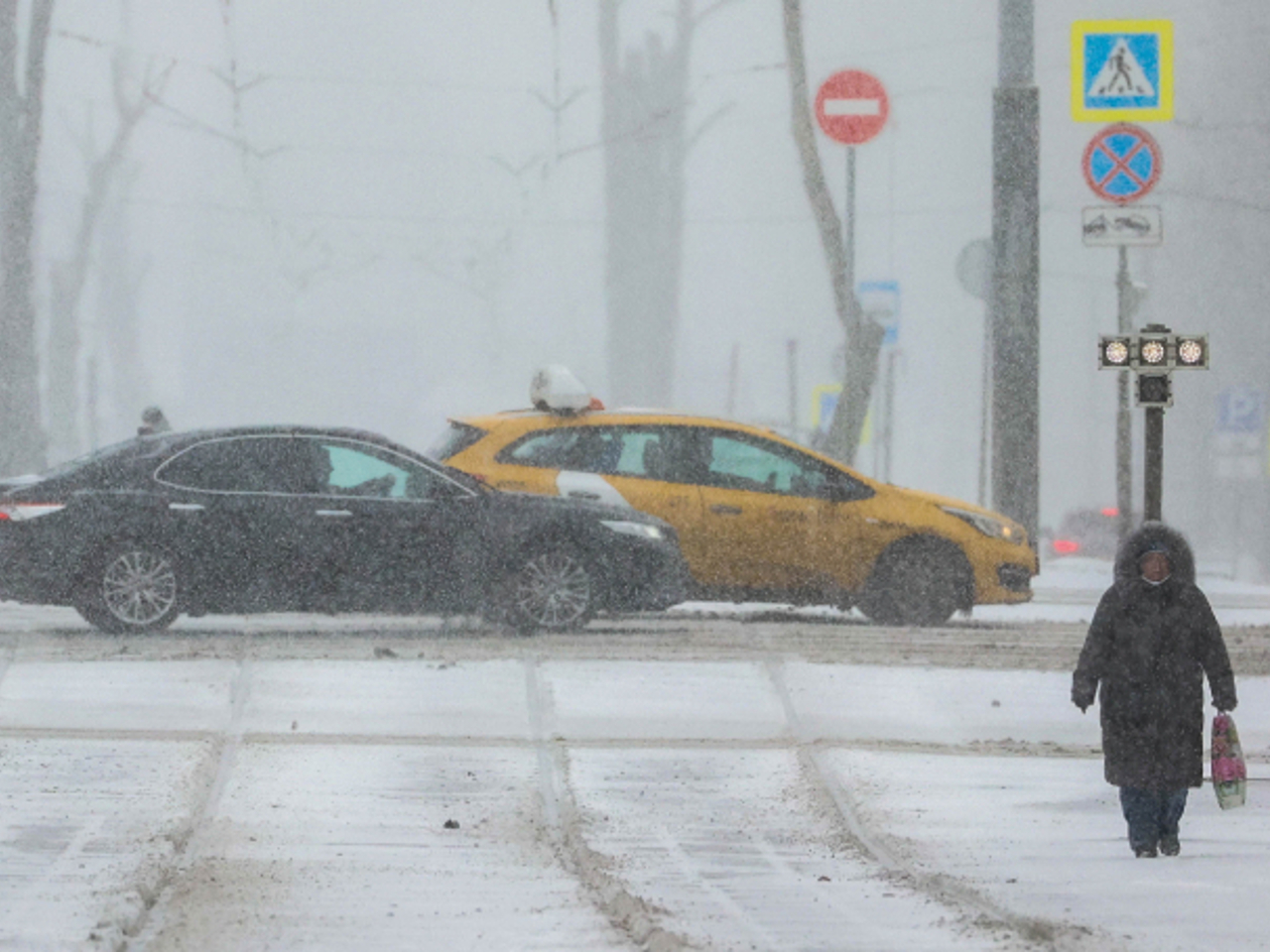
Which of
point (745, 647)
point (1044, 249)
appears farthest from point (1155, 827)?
point (1044, 249)

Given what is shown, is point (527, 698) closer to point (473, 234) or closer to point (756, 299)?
point (756, 299)

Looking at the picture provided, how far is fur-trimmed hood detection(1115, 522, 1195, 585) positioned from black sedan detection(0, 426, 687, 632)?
6.36 m

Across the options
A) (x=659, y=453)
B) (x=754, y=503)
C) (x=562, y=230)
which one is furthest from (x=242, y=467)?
(x=562, y=230)

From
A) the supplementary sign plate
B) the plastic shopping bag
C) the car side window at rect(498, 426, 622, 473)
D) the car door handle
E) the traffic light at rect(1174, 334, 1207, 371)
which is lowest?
the plastic shopping bag

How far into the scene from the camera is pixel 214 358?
8612 centimetres

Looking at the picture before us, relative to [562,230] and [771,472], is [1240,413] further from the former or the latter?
[562,230]

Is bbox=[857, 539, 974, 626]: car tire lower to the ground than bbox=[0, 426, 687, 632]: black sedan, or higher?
lower

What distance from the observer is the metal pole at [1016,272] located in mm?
20469

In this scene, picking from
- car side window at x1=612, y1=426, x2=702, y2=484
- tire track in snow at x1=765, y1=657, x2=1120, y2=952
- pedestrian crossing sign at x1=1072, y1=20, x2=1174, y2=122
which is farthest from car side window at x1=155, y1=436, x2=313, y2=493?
pedestrian crossing sign at x1=1072, y1=20, x2=1174, y2=122

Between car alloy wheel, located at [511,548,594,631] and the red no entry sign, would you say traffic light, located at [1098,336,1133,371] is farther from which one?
the red no entry sign

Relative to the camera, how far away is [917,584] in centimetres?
1662

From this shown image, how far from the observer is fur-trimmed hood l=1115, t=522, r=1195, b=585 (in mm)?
8898

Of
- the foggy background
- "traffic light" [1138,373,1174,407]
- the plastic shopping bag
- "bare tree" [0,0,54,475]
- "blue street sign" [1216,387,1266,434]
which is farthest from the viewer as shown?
the foggy background

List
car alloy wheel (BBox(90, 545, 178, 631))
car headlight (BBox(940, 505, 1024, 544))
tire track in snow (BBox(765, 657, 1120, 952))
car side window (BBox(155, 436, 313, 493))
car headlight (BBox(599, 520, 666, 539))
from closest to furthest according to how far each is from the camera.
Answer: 1. tire track in snow (BBox(765, 657, 1120, 952))
2. car alloy wheel (BBox(90, 545, 178, 631))
3. car side window (BBox(155, 436, 313, 493))
4. car headlight (BBox(599, 520, 666, 539))
5. car headlight (BBox(940, 505, 1024, 544))
